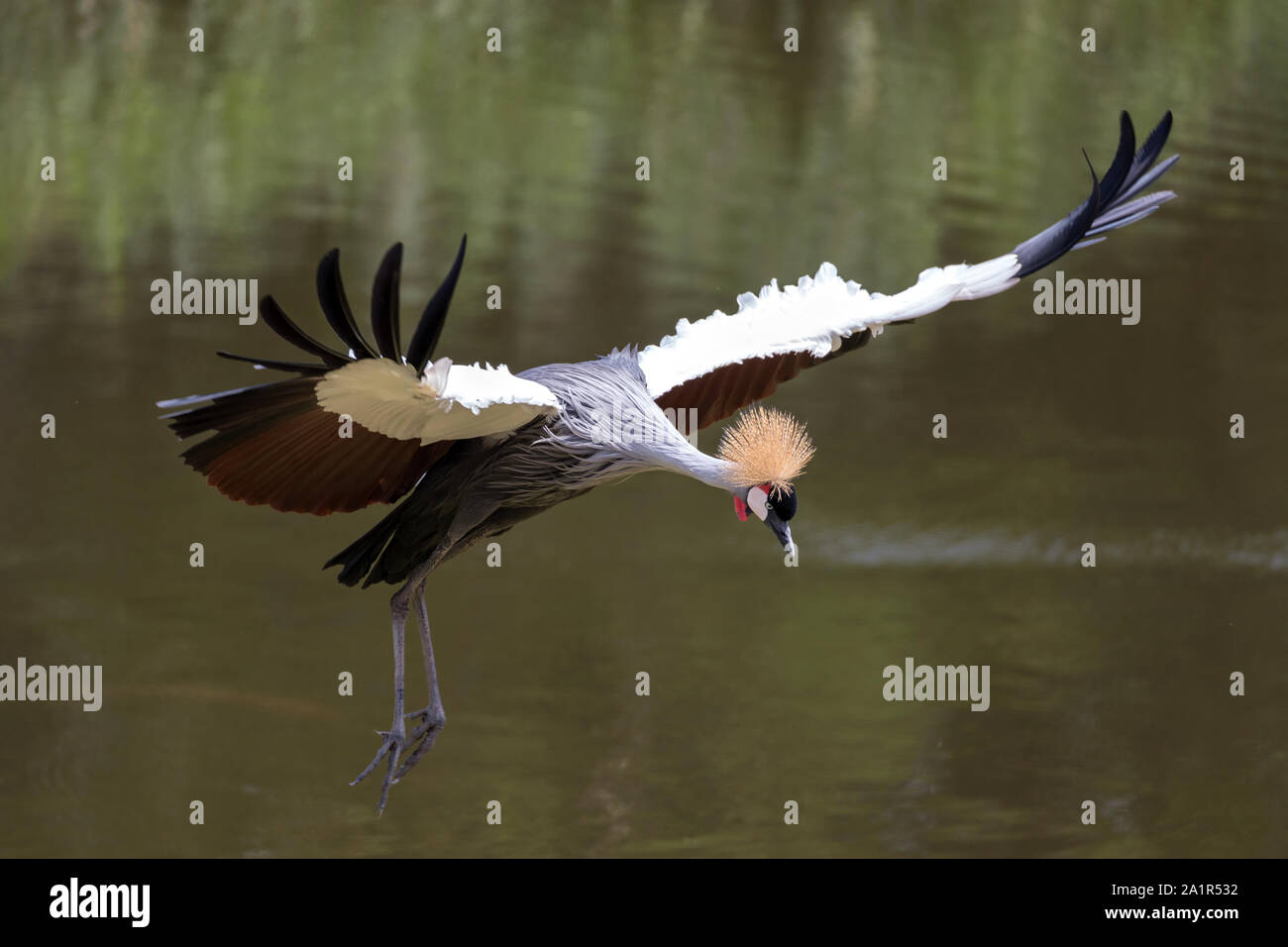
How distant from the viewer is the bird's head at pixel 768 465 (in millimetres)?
5547

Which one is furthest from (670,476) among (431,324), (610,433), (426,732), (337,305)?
(337,305)

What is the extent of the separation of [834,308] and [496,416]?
1.49 metres

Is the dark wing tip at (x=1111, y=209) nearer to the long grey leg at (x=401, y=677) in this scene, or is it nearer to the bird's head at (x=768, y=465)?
the bird's head at (x=768, y=465)

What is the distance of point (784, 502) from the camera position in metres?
5.55

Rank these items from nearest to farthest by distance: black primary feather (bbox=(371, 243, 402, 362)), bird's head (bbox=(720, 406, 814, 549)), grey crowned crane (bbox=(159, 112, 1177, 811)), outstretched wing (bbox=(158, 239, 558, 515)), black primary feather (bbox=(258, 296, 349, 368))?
black primary feather (bbox=(371, 243, 402, 362)) → black primary feather (bbox=(258, 296, 349, 368)) → outstretched wing (bbox=(158, 239, 558, 515)) → grey crowned crane (bbox=(159, 112, 1177, 811)) → bird's head (bbox=(720, 406, 814, 549))

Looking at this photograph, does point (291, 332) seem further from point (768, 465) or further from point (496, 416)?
point (768, 465)

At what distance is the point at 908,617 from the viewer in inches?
405

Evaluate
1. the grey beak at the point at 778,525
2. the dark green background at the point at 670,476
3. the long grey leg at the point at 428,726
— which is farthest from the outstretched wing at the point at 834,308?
the dark green background at the point at 670,476

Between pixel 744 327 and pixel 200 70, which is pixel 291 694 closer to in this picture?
pixel 744 327

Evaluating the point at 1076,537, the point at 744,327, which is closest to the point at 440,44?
the point at 1076,537

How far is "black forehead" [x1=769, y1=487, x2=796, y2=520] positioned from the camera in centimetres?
555

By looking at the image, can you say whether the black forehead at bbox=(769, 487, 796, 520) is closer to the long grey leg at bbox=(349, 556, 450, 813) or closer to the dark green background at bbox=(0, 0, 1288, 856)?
the long grey leg at bbox=(349, 556, 450, 813)

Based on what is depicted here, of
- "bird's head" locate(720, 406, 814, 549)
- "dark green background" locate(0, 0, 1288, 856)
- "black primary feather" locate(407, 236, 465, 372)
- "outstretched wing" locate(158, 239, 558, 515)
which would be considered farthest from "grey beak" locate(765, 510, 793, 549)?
"dark green background" locate(0, 0, 1288, 856)

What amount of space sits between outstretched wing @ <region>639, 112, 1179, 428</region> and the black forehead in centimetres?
A: 101
